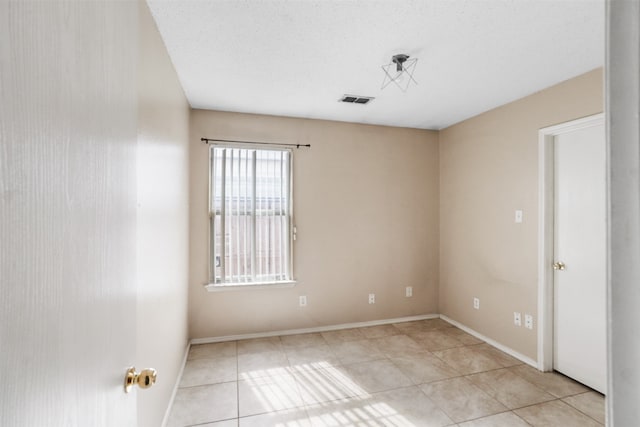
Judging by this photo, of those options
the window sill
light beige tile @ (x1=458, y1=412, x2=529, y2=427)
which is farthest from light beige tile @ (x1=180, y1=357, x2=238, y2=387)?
light beige tile @ (x1=458, y1=412, x2=529, y2=427)

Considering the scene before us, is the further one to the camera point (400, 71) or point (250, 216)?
point (250, 216)

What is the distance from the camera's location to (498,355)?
292 centimetres

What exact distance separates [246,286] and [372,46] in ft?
8.26

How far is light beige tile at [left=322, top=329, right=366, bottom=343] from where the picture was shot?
3268mm

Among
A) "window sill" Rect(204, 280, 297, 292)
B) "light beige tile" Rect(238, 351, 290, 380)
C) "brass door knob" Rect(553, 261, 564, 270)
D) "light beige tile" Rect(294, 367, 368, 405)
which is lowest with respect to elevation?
"light beige tile" Rect(294, 367, 368, 405)

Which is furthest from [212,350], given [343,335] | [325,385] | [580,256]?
[580,256]

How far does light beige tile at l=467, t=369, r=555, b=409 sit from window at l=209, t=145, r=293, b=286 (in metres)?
2.02

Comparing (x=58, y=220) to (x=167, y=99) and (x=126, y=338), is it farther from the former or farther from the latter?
(x=167, y=99)

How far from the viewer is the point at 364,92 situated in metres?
2.71

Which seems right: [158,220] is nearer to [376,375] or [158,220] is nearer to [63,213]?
[63,213]

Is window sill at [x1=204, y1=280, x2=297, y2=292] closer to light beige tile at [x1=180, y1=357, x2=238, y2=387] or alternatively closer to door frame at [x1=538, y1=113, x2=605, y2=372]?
light beige tile at [x1=180, y1=357, x2=238, y2=387]

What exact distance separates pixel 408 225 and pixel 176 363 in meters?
2.87

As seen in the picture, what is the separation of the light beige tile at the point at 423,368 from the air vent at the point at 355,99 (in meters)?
2.46

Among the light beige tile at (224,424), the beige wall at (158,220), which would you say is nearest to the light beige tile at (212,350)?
the beige wall at (158,220)
